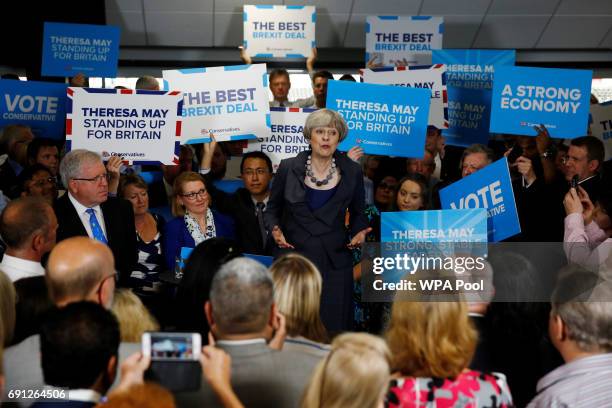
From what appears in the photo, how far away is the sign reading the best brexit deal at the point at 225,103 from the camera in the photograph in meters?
6.05

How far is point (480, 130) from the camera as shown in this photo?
675 centimetres

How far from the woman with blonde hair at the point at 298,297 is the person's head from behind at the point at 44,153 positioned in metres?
3.50

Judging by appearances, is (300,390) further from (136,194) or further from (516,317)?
(136,194)

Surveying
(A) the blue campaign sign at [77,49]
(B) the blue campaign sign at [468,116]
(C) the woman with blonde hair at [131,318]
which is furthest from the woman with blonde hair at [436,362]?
(A) the blue campaign sign at [77,49]

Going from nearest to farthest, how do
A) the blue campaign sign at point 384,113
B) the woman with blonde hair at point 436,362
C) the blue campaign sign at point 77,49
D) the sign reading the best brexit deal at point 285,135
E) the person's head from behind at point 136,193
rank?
the woman with blonde hair at point 436,362 < the person's head from behind at point 136,193 < the blue campaign sign at point 384,113 < the sign reading the best brexit deal at point 285,135 < the blue campaign sign at point 77,49

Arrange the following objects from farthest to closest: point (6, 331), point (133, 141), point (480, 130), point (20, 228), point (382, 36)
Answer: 1. point (382, 36)
2. point (480, 130)
3. point (133, 141)
4. point (20, 228)
5. point (6, 331)

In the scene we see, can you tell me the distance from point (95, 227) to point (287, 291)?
6.59ft

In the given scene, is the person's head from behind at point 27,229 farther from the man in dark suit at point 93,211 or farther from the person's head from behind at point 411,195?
the person's head from behind at point 411,195

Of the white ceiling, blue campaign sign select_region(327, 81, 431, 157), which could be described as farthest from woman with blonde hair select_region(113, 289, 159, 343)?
the white ceiling

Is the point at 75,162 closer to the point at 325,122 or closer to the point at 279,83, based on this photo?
the point at 325,122

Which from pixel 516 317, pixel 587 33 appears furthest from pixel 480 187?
pixel 587 33

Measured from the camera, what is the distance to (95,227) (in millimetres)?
4551

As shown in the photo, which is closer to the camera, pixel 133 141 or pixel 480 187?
pixel 480 187

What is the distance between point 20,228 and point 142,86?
3490 mm
